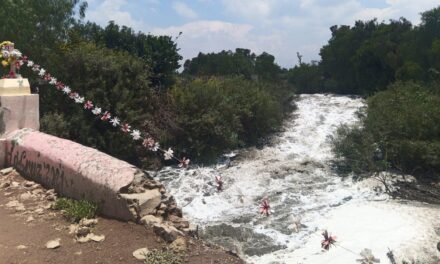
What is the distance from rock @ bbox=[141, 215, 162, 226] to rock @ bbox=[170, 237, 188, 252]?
0.37 m

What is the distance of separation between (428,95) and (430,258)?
7.74 meters

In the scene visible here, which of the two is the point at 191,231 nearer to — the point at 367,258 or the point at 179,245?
the point at 179,245

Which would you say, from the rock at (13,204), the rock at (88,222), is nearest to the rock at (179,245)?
the rock at (88,222)

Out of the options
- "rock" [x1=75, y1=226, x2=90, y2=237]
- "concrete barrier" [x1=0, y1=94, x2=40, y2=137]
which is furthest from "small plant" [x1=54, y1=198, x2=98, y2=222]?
"concrete barrier" [x1=0, y1=94, x2=40, y2=137]

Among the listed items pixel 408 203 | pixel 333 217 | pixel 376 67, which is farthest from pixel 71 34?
pixel 376 67

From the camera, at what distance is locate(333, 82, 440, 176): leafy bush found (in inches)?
492

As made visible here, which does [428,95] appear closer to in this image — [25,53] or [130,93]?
[130,93]

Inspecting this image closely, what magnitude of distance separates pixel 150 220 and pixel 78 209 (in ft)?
2.92

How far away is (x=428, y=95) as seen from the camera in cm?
1450

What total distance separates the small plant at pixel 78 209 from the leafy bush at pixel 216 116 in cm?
890

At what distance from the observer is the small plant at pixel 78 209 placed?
17.1 feet

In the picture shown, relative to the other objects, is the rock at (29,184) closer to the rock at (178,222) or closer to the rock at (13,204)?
the rock at (13,204)

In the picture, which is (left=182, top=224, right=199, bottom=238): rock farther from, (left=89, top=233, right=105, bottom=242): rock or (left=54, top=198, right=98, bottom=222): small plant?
(left=54, top=198, right=98, bottom=222): small plant

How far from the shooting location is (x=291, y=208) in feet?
36.5
